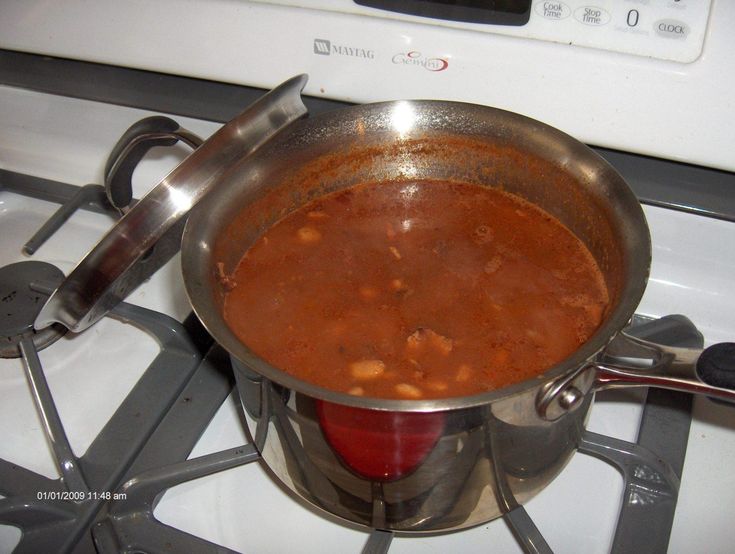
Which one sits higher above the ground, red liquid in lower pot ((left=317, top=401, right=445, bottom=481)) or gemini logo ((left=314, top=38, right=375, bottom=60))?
gemini logo ((left=314, top=38, right=375, bottom=60))

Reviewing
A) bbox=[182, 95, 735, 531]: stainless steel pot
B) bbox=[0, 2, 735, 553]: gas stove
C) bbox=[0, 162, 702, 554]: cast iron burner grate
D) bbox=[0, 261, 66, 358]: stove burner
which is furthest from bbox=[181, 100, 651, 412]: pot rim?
bbox=[0, 261, 66, 358]: stove burner

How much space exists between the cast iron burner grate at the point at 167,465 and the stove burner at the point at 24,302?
0.05 meters

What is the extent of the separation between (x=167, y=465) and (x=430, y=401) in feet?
1.35

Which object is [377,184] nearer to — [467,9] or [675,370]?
[467,9]

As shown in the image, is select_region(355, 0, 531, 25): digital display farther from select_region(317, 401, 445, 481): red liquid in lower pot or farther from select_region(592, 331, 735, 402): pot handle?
select_region(317, 401, 445, 481): red liquid in lower pot

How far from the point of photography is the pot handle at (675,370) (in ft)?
2.24

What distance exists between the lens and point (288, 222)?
104cm

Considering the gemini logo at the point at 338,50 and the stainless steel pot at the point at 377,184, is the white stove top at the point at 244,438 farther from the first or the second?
the gemini logo at the point at 338,50

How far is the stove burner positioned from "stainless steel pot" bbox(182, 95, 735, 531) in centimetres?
31

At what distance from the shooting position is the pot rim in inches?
24.5

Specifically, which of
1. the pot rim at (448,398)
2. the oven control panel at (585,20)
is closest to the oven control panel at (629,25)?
the oven control panel at (585,20)

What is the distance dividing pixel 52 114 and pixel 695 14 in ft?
3.47

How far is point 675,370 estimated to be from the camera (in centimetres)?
73

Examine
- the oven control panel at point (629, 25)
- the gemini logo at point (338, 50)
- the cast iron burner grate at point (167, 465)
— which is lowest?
the cast iron burner grate at point (167, 465)
